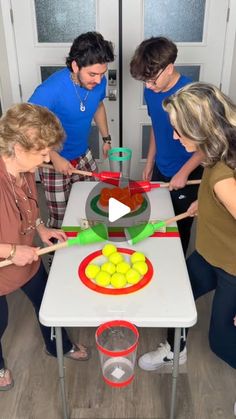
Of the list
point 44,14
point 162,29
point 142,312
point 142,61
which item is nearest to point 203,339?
point 142,312

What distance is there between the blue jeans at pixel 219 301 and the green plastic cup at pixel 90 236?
0.44 meters

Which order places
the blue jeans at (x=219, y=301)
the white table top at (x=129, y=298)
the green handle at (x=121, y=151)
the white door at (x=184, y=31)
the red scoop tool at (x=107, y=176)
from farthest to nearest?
1. the white door at (x=184, y=31)
2. the green handle at (x=121, y=151)
3. the red scoop tool at (x=107, y=176)
4. the blue jeans at (x=219, y=301)
5. the white table top at (x=129, y=298)

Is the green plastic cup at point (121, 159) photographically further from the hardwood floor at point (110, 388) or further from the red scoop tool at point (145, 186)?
the hardwood floor at point (110, 388)

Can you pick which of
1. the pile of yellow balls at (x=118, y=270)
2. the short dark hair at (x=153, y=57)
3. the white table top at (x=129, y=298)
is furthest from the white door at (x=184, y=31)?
the pile of yellow balls at (x=118, y=270)

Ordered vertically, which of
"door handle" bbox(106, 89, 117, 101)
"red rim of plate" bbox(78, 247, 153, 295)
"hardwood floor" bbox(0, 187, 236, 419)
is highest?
"door handle" bbox(106, 89, 117, 101)

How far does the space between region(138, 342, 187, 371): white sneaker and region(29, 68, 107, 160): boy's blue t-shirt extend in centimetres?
113

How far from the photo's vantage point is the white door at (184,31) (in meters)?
2.96

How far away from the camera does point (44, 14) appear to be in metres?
3.00

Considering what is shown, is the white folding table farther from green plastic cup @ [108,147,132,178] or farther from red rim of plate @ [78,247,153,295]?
green plastic cup @ [108,147,132,178]

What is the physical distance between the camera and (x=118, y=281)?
4.54ft

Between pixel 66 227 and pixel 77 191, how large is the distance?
0.36 m

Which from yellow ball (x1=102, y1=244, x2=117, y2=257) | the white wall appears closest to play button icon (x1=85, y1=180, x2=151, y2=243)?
yellow ball (x1=102, y1=244, x2=117, y2=257)

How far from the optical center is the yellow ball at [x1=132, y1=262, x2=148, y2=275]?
1.44m

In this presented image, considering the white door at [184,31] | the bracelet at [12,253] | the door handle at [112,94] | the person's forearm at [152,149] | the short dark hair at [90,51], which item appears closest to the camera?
the bracelet at [12,253]
